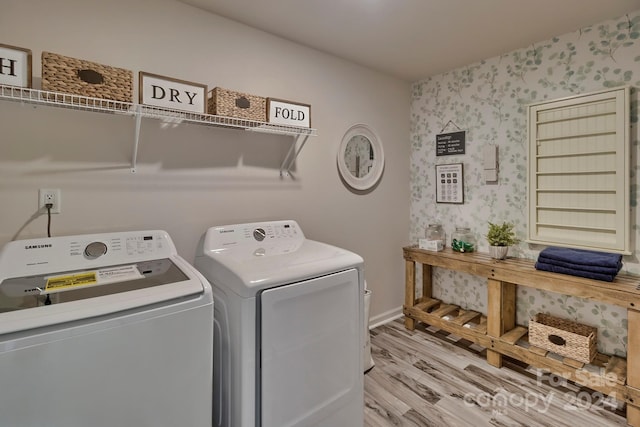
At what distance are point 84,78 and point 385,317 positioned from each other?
2.87 metres

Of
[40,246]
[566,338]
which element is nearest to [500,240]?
[566,338]

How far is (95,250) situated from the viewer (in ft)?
4.92

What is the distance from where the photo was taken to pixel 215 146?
203 centimetres

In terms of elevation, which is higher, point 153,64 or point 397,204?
point 153,64

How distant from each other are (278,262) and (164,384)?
0.67 meters

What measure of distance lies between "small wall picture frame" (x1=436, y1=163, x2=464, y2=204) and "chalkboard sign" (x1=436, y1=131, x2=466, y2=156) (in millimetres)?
123

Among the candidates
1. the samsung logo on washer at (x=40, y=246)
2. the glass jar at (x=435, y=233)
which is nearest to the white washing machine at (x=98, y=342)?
the samsung logo on washer at (x=40, y=246)

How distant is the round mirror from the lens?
2.73 meters

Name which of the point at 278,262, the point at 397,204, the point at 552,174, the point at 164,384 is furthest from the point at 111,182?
the point at 552,174

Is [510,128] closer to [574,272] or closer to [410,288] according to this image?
[574,272]

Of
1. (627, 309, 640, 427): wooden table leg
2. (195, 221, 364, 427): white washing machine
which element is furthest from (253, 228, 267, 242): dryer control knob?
(627, 309, 640, 427): wooden table leg

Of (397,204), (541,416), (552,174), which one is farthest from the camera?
(397,204)

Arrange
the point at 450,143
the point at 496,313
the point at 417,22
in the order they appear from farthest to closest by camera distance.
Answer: the point at 450,143, the point at 496,313, the point at 417,22

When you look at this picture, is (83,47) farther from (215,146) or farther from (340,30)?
(340,30)
